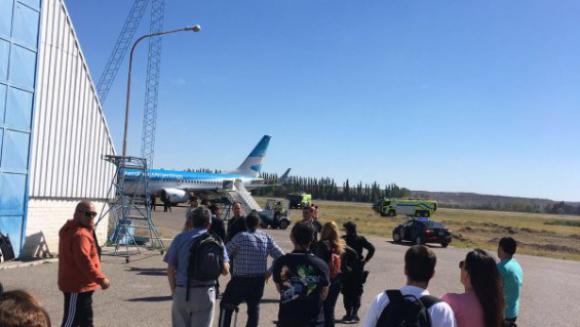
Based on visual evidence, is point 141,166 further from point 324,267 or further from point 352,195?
point 352,195

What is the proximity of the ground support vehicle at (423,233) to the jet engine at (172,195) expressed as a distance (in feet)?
81.0

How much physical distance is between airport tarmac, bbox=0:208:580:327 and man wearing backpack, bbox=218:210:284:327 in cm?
185

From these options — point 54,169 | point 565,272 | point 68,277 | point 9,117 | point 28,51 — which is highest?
point 28,51

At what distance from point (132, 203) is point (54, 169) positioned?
101 inches

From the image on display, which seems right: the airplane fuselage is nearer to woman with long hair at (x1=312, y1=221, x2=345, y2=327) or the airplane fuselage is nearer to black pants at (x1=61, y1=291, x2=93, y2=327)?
woman with long hair at (x1=312, y1=221, x2=345, y2=327)

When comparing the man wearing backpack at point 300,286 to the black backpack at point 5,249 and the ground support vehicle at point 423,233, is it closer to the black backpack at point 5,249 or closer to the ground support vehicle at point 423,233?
the black backpack at point 5,249

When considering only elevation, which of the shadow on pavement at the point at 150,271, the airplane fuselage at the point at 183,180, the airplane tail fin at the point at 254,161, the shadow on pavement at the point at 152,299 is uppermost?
the airplane tail fin at the point at 254,161

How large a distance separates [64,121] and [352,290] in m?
11.2

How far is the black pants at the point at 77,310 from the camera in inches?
215

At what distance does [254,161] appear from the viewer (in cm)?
5812

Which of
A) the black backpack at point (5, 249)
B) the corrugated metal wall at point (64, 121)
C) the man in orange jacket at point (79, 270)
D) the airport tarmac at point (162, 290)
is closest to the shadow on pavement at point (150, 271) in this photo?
the airport tarmac at point (162, 290)

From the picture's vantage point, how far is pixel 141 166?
54.7ft

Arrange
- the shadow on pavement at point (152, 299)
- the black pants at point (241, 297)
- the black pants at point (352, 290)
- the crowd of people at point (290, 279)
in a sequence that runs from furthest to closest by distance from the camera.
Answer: the shadow on pavement at point (152, 299) → the black pants at point (352, 290) → the black pants at point (241, 297) → the crowd of people at point (290, 279)

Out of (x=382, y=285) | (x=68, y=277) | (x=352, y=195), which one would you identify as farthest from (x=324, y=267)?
(x=352, y=195)
